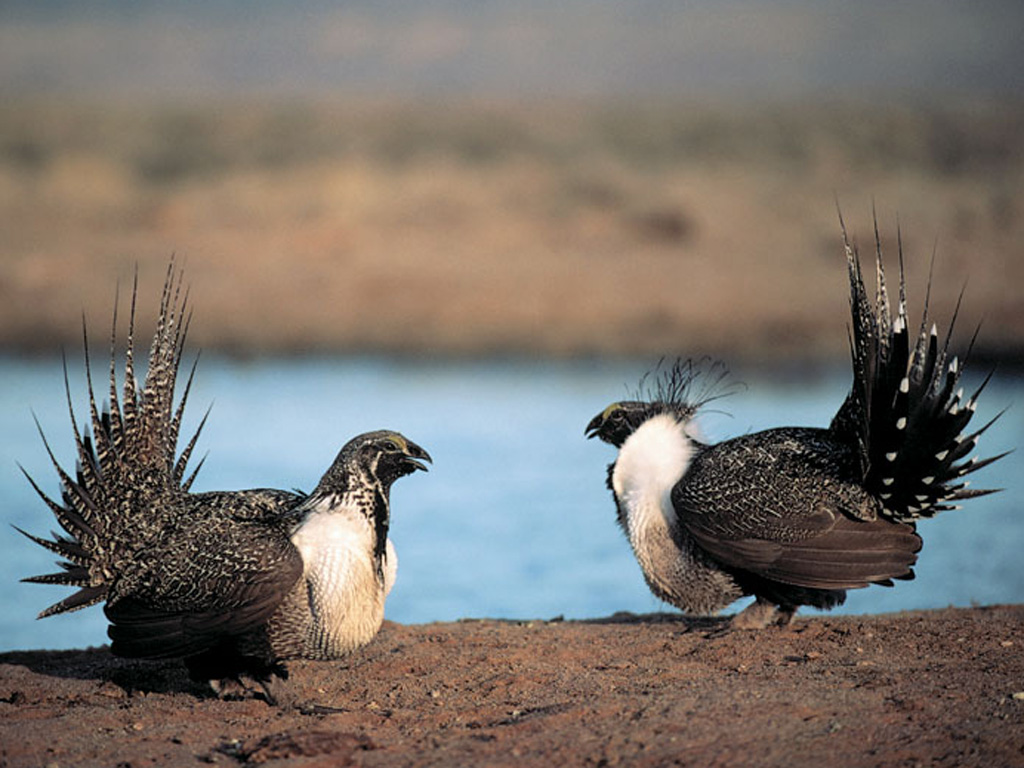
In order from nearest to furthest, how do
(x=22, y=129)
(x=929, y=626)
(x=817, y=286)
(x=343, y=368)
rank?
(x=929, y=626)
(x=343, y=368)
(x=817, y=286)
(x=22, y=129)

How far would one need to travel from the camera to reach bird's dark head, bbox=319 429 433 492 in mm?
5668

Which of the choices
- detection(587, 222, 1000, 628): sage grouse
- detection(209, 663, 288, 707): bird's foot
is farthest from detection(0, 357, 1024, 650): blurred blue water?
detection(209, 663, 288, 707): bird's foot

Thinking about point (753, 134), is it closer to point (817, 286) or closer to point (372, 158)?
point (372, 158)

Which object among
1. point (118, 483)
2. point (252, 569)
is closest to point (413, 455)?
point (252, 569)

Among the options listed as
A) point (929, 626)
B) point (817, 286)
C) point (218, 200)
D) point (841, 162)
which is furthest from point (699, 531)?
point (841, 162)

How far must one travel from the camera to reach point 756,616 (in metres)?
6.41

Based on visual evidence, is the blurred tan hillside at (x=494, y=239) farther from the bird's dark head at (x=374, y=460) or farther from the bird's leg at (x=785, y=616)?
the bird's dark head at (x=374, y=460)

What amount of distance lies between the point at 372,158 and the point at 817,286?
46.9 ft

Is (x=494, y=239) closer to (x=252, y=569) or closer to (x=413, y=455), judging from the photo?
(x=413, y=455)

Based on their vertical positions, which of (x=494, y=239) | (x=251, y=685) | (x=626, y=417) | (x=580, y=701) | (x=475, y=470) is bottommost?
(x=580, y=701)

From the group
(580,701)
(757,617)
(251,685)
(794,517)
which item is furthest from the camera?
(757,617)

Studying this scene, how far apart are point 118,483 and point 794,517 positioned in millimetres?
2783

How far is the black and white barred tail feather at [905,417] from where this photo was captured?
5.81m

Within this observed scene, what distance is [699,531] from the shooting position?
6.28 metres
